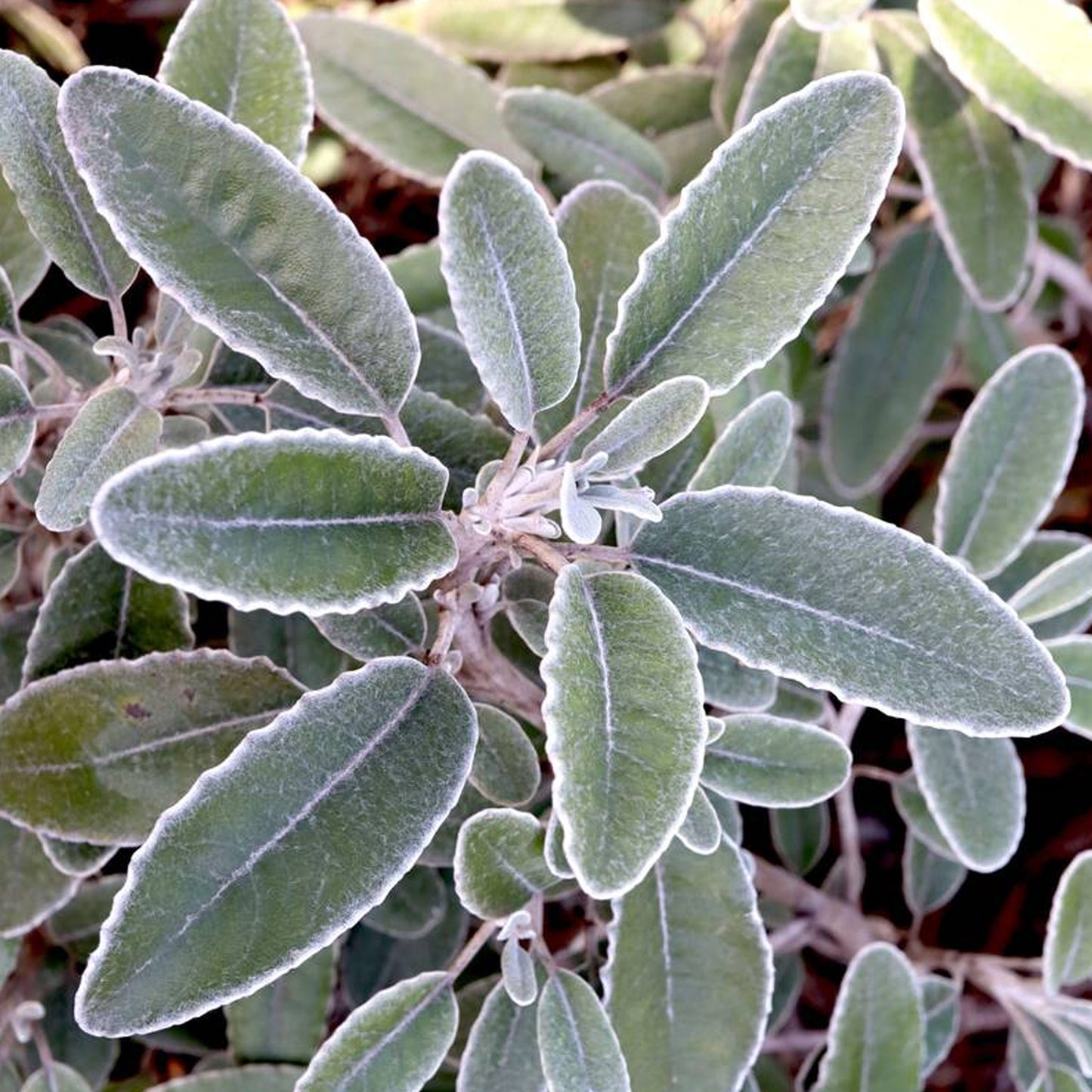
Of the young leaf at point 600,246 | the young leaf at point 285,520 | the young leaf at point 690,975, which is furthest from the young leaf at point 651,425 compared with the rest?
the young leaf at point 690,975

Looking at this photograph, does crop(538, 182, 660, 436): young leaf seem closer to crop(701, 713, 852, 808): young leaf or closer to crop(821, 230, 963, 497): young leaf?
crop(701, 713, 852, 808): young leaf

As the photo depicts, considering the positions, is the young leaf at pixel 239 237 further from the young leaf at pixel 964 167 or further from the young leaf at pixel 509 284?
the young leaf at pixel 964 167

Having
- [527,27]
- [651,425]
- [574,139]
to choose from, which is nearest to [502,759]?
[651,425]

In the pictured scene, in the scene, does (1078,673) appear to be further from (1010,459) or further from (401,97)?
(401,97)

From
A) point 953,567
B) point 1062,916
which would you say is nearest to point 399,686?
point 953,567

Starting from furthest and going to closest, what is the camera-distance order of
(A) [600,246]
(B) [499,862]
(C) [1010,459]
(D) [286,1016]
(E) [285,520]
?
(C) [1010,459]
(D) [286,1016]
(A) [600,246]
(B) [499,862]
(E) [285,520]

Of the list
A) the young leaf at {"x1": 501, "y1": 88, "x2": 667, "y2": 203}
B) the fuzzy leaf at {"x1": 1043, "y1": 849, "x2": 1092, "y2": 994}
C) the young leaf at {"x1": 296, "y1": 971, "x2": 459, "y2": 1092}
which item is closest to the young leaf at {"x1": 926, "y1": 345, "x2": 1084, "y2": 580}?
the fuzzy leaf at {"x1": 1043, "y1": 849, "x2": 1092, "y2": 994}
